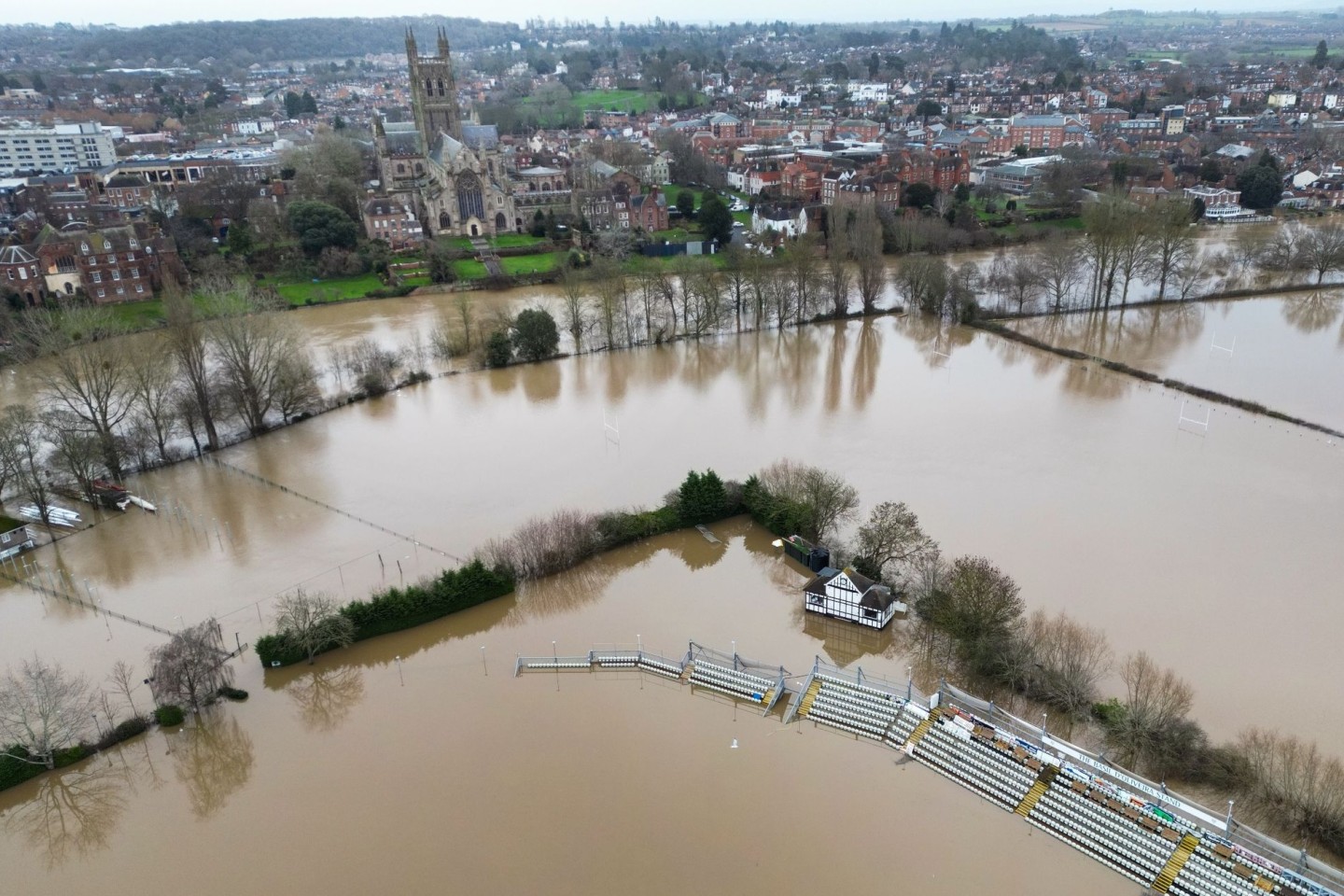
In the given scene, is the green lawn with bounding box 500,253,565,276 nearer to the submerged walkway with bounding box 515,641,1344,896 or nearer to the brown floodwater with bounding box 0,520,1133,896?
the brown floodwater with bounding box 0,520,1133,896

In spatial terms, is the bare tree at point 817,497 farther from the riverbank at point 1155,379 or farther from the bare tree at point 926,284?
the bare tree at point 926,284

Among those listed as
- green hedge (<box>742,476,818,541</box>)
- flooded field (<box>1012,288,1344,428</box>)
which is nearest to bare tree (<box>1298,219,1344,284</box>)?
flooded field (<box>1012,288,1344,428</box>)

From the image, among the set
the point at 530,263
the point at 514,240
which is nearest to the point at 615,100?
the point at 514,240

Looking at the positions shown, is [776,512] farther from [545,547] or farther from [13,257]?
[13,257]

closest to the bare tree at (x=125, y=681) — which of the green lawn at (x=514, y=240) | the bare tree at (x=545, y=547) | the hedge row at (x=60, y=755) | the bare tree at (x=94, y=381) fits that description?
the hedge row at (x=60, y=755)

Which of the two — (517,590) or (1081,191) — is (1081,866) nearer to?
(517,590)
